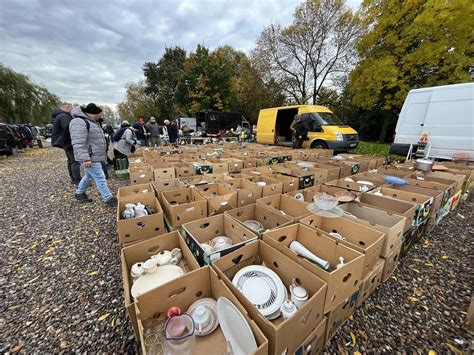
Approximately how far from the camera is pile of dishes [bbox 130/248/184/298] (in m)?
1.41

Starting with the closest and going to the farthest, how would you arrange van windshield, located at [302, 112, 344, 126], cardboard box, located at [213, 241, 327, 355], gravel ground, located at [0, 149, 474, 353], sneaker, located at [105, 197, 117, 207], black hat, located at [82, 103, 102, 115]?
cardboard box, located at [213, 241, 327, 355] → gravel ground, located at [0, 149, 474, 353] → black hat, located at [82, 103, 102, 115] → sneaker, located at [105, 197, 117, 207] → van windshield, located at [302, 112, 344, 126]

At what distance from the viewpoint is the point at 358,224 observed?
6.10ft

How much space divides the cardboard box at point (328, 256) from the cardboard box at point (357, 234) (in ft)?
0.22

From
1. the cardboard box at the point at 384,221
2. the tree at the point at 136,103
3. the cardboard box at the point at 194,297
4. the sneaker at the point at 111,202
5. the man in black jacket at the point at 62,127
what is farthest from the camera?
the tree at the point at 136,103

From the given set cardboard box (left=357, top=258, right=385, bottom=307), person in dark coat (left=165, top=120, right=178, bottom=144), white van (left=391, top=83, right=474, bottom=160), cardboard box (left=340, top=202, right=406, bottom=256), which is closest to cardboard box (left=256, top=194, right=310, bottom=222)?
cardboard box (left=340, top=202, right=406, bottom=256)

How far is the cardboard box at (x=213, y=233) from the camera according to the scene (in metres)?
1.53

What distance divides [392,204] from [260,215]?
164 cm

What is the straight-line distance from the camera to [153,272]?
4.97 ft

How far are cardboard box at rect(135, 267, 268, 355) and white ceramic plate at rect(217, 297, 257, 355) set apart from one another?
0.09 ft

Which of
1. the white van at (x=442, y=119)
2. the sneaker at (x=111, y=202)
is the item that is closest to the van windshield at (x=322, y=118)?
the white van at (x=442, y=119)

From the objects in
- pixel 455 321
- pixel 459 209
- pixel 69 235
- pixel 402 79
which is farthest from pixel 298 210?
pixel 402 79

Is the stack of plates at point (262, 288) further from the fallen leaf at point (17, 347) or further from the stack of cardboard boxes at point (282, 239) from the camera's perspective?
the fallen leaf at point (17, 347)

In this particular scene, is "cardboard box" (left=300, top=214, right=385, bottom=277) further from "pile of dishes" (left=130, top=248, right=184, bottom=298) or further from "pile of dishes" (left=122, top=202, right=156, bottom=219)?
"pile of dishes" (left=122, top=202, right=156, bottom=219)

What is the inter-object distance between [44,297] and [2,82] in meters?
24.4
